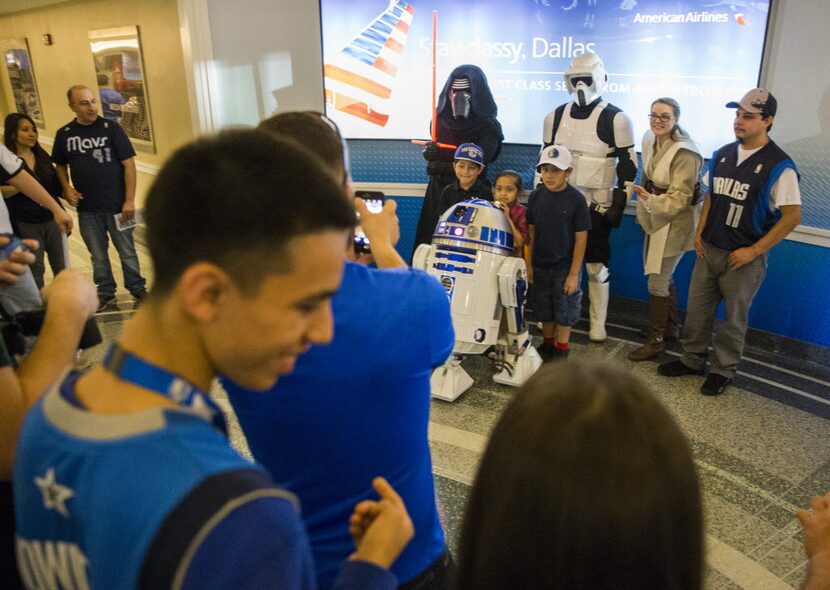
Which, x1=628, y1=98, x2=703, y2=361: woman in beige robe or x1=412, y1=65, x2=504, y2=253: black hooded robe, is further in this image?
x1=412, y1=65, x2=504, y2=253: black hooded robe

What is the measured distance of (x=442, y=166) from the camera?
15.3 feet

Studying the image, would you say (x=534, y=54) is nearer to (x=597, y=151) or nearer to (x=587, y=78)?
(x=587, y=78)

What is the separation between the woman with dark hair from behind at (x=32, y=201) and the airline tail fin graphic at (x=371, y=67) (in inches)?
88.7

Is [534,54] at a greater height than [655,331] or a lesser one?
greater

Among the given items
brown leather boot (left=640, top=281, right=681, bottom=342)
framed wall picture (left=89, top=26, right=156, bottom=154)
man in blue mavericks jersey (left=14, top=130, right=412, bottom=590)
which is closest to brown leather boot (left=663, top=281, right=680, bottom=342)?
brown leather boot (left=640, top=281, right=681, bottom=342)

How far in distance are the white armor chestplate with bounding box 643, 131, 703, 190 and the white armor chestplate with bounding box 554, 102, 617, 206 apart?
230 mm

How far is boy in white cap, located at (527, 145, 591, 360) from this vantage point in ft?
12.4

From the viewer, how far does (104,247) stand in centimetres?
490

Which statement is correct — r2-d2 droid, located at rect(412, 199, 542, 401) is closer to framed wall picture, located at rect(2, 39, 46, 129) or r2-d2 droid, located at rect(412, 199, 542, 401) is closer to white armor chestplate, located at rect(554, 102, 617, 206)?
white armor chestplate, located at rect(554, 102, 617, 206)

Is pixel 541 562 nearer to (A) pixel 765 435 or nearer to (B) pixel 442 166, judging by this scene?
(A) pixel 765 435

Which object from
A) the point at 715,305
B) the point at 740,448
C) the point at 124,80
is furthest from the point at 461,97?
the point at 124,80

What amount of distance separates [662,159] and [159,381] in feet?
12.5

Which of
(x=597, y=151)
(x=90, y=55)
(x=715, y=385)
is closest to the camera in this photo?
(x=715, y=385)

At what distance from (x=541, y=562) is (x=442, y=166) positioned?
165 inches
